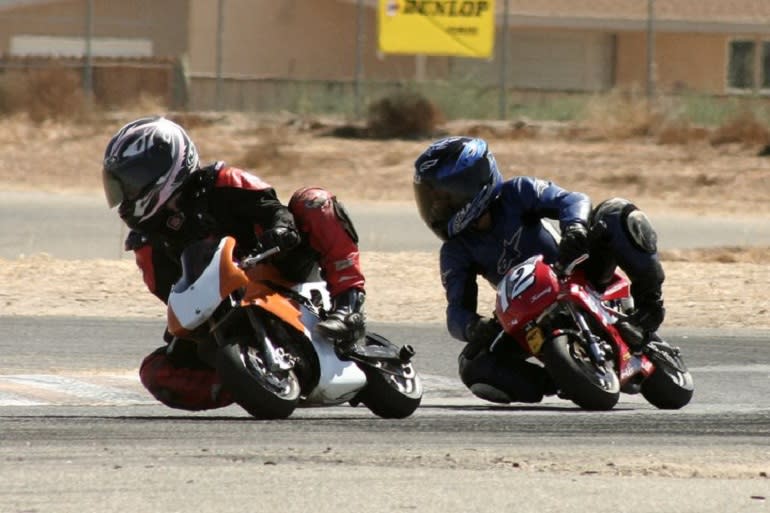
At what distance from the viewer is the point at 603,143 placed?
3172cm

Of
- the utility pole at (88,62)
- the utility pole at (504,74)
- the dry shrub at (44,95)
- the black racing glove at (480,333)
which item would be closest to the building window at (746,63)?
the utility pole at (504,74)

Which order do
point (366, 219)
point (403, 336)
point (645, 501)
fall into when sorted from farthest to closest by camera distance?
point (366, 219)
point (403, 336)
point (645, 501)

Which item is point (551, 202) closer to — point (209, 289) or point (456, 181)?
point (456, 181)

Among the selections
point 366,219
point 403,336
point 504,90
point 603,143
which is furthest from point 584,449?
point 504,90

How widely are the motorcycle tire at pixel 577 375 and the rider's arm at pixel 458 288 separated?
32.6 inches

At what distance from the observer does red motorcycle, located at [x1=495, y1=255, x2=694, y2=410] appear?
30.7 ft

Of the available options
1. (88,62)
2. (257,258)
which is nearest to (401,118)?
(88,62)

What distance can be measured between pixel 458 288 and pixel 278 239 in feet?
5.11

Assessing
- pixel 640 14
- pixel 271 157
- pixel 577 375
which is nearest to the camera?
pixel 577 375

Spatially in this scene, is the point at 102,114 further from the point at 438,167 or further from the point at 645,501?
the point at 645,501

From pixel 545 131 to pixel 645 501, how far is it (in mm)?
26231

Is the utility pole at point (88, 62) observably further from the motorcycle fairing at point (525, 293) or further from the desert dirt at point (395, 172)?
the motorcycle fairing at point (525, 293)

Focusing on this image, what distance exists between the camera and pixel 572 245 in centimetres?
959

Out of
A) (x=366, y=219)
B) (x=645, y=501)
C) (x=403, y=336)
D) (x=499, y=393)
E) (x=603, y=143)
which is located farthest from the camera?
(x=603, y=143)
